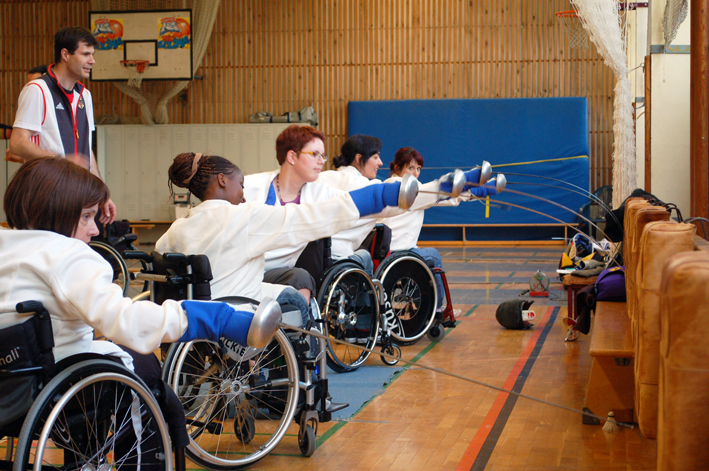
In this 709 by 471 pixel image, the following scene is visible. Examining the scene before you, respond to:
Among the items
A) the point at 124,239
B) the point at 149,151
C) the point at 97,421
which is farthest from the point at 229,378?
the point at 149,151

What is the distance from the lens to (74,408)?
51.9 inches

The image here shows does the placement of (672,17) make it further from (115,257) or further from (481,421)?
(115,257)

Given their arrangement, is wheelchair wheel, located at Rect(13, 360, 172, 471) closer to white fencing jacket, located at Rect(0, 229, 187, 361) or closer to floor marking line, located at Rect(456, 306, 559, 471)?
white fencing jacket, located at Rect(0, 229, 187, 361)

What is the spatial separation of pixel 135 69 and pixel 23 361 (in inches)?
379

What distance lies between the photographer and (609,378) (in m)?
2.32

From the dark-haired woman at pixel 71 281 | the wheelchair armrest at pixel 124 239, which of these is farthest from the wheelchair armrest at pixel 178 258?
the wheelchair armrest at pixel 124 239

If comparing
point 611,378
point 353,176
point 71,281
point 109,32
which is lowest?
point 611,378

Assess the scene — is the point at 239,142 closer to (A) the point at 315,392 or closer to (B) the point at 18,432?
(A) the point at 315,392

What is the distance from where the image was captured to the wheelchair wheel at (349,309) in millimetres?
2904

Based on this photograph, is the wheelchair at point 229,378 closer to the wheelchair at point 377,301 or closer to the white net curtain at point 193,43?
the wheelchair at point 377,301

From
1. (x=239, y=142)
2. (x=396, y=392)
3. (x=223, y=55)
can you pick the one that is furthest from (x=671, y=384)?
(x=223, y=55)

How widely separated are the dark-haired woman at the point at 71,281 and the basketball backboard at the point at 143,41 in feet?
30.6

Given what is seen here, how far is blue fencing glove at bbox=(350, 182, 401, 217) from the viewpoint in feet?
6.21

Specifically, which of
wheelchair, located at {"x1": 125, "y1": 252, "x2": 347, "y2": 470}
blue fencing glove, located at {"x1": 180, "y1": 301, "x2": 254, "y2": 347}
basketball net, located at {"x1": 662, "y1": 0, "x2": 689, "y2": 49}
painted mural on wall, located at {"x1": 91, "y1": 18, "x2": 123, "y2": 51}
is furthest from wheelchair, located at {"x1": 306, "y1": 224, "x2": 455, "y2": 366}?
painted mural on wall, located at {"x1": 91, "y1": 18, "x2": 123, "y2": 51}
